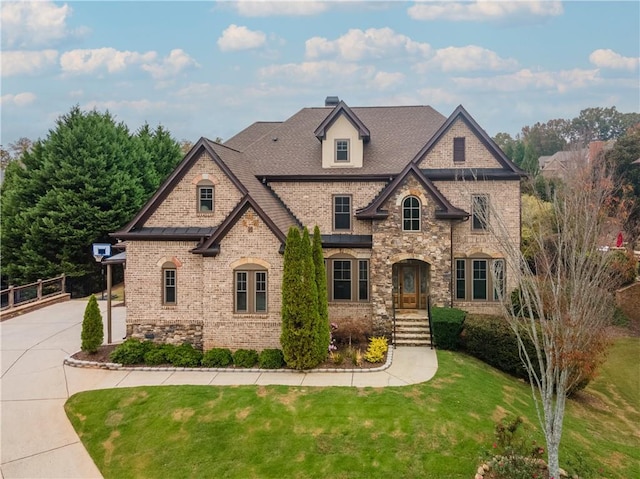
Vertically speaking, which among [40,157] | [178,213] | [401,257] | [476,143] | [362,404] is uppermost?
[40,157]

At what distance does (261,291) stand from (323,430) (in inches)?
248

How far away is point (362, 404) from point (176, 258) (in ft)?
29.6

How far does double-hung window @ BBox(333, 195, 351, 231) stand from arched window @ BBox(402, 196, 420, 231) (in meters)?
2.84

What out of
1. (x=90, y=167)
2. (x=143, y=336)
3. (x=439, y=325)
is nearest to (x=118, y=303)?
(x=90, y=167)

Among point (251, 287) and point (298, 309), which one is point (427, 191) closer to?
point (298, 309)

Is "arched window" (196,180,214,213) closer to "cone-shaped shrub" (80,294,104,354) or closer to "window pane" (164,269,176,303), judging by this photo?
"window pane" (164,269,176,303)

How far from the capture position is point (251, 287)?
1598 cm

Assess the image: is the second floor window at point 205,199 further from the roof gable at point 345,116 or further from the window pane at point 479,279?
the window pane at point 479,279

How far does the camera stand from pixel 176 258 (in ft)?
54.7

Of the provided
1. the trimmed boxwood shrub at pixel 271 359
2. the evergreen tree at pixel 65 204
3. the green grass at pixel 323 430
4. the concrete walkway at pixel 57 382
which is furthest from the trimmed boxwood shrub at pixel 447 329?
the evergreen tree at pixel 65 204

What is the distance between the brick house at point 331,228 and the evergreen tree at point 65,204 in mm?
13599

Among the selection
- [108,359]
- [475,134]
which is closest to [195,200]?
[108,359]

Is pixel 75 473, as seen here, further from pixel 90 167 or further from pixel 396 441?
pixel 90 167

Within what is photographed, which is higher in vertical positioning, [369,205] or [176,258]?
[369,205]
